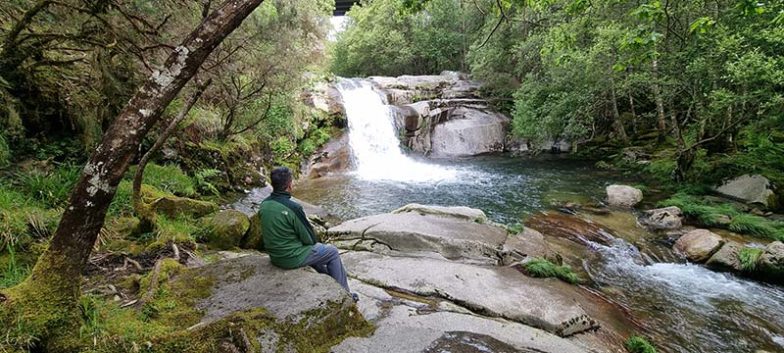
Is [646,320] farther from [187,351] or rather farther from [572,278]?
[187,351]

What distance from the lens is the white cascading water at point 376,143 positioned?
52.7 feet

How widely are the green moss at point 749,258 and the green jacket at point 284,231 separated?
811 centimetres

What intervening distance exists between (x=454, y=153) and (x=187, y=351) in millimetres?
19662

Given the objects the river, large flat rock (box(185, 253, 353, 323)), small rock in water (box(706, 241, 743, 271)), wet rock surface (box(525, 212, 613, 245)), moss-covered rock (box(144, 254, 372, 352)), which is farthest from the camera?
wet rock surface (box(525, 212, 613, 245))

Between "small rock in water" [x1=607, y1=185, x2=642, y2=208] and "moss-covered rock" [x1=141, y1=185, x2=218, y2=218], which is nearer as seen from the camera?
"moss-covered rock" [x1=141, y1=185, x2=218, y2=218]

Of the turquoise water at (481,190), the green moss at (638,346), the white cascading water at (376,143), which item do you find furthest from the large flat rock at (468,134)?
the green moss at (638,346)

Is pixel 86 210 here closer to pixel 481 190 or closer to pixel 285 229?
pixel 285 229

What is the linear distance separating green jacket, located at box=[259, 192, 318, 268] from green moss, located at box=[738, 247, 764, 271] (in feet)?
26.6

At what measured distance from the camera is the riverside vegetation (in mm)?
2646

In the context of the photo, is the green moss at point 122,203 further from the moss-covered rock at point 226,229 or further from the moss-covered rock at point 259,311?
the moss-covered rock at point 259,311

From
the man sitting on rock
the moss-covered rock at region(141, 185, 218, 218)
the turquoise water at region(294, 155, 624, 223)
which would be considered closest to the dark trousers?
the man sitting on rock

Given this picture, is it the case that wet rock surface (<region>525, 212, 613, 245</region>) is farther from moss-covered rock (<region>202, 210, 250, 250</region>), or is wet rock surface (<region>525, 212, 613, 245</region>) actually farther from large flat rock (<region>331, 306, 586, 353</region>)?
moss-covered rock (<region>202, 210, 250, 250</region>)

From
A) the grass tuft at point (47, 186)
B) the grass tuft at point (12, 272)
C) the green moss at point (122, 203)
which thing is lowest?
the grass tuft at point (12, 272)

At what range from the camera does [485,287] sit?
16.8 feet
